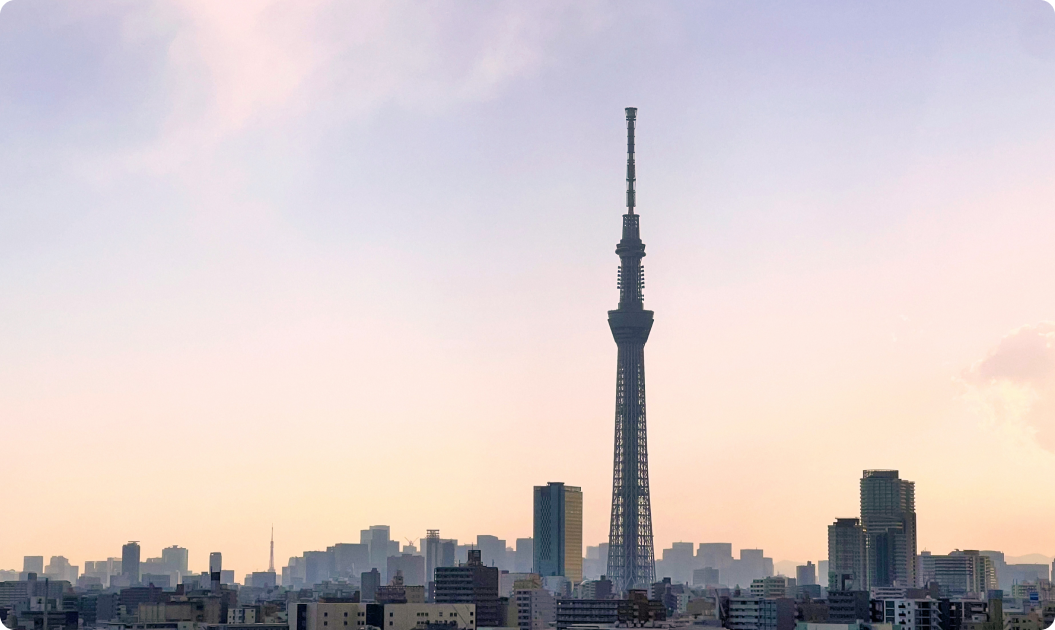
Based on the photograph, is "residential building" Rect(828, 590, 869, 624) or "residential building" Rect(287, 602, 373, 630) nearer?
"residential building" Rect(287, 602, 373, 630)

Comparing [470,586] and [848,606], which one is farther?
[470,586]

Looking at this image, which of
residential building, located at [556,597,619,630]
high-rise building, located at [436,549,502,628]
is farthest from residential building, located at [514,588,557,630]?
high-rise building, located at [436,549,502,628]

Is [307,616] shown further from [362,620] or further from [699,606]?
[699,606]

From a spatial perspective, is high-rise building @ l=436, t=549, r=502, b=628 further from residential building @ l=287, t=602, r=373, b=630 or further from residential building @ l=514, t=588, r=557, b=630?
residential building @ l=287, t=602, r=373, b=630

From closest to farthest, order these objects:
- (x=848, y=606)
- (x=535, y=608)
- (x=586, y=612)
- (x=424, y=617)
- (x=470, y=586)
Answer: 1. (x=424, y=617)
2. (x=848, y=606)
3. (x=586, y=612)
4. (x=470, y=586)
5. (x=535, y=608)

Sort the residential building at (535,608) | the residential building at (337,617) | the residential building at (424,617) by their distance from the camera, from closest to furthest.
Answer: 1. the residential building at (337,617)
2. the residential building at (424,617)
3. the residential building at (535,608)

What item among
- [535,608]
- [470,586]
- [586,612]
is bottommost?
[586,612]

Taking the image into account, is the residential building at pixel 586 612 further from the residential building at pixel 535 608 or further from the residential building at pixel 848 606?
the residential building at pixel 848 606

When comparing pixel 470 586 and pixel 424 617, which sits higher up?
pixel 470 586

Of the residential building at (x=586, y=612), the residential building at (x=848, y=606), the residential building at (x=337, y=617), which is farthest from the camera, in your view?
the residential building at (x=586, y=612)

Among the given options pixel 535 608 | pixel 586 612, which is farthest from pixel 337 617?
pixel 535 608

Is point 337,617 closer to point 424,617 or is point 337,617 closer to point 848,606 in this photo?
point 424,617

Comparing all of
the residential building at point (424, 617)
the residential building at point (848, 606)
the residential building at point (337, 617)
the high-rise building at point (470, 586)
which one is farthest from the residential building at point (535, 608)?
the residential building at point (337, 617)

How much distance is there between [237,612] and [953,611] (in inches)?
2364
